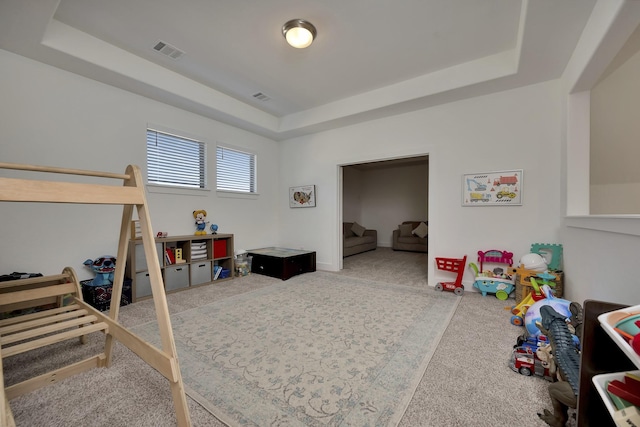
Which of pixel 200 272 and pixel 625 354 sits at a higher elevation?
pixel 625 354

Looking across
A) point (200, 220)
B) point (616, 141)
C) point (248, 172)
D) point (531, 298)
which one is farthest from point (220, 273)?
point (616, 141)

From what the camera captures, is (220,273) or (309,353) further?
(220,273)

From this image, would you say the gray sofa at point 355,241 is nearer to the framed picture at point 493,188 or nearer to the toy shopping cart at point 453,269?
the toy shopping cart at point 453,269

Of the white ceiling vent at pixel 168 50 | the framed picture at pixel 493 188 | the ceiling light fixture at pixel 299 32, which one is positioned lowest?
the framed picture at pixel 493 188

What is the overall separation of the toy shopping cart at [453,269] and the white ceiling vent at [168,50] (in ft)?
13.1

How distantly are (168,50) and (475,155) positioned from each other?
3854mm

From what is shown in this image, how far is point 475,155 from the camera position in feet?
10.5

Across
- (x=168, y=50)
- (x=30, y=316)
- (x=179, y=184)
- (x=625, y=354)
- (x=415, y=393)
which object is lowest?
(x=415, y=393)

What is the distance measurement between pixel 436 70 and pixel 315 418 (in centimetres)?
366

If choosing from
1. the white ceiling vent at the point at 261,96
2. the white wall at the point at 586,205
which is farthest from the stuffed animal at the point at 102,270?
the white wall at the point at 586,205

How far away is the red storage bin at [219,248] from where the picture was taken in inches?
147

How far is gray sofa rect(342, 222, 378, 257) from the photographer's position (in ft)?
19.6

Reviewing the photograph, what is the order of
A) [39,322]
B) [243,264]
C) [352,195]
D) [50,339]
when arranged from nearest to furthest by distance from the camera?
[50,339] < [39,322] < [243,264] < [352,195]

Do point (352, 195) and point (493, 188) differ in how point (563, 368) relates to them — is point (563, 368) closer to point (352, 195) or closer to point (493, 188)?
point (493, 188)
